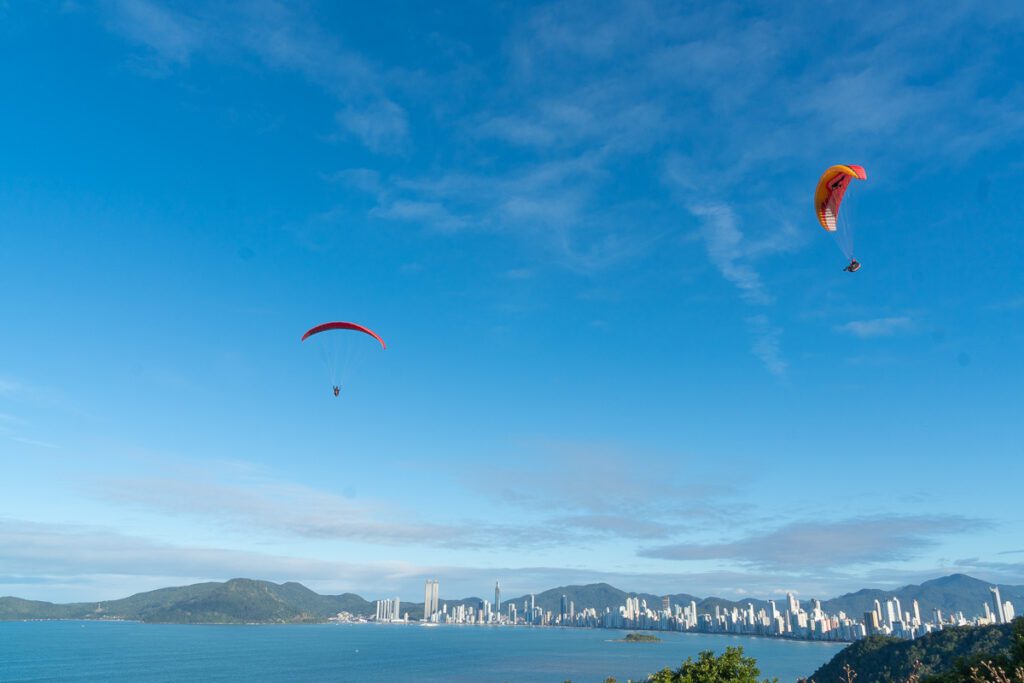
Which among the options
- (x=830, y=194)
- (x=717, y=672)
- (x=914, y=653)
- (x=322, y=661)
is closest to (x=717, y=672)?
(x=717, y=672)

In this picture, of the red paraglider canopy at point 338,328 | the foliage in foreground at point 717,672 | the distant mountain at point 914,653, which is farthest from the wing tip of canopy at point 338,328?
the distant mountain at point 914,653

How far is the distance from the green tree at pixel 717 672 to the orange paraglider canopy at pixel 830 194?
19.6 metres

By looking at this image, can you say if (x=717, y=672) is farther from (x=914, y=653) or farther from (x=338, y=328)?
(x=914, y=653)

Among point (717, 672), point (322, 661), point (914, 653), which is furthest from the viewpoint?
point (322, 661)

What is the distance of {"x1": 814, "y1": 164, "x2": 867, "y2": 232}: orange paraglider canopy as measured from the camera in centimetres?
2560

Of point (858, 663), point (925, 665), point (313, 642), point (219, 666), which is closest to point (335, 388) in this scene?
point (925, 665)

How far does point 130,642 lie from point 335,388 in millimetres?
199174

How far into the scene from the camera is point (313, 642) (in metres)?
195

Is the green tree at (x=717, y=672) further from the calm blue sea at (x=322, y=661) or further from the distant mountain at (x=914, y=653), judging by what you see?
the calm blue sea at (x=322, y=661)

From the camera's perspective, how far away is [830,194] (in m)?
26.4

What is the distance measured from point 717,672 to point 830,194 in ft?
71.9

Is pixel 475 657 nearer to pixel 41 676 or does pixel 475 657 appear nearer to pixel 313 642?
pixel 313 642

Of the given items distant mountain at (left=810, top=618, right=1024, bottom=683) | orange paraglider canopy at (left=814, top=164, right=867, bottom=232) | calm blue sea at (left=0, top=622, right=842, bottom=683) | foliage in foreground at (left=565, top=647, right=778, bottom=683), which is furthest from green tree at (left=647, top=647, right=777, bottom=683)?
calm blue sea at (left=0, top=622, right=842, bottom=683)

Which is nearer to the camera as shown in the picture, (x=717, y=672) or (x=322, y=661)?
(x=717, y=672)
